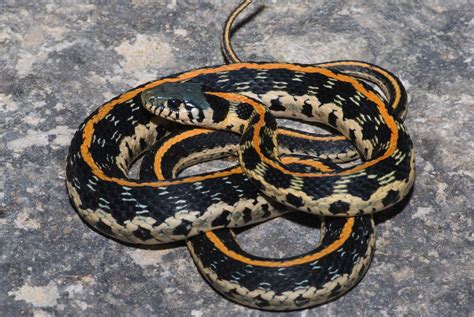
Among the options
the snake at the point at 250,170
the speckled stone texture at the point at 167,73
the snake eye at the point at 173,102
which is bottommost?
the speckled stone texture at the point at 167,73

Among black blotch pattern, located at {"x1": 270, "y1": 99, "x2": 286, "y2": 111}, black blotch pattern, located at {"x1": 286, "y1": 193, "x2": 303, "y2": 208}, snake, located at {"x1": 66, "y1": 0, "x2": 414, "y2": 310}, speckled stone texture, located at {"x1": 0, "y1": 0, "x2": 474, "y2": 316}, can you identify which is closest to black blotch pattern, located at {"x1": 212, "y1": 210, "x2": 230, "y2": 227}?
snake, located at {"x1": 66, "y1": 0, "x2": 414, "y2": 310}

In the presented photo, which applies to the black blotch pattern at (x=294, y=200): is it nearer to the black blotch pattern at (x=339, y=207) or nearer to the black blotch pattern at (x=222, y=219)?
the black blotch pattern at (x=339, y=207)

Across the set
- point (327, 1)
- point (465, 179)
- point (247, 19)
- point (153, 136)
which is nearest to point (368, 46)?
point (327, 1)

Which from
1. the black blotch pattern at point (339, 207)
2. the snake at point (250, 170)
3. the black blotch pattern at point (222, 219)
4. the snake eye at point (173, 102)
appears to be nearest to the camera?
the snake at point (250, 170)

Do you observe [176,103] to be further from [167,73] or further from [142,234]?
[142,234]

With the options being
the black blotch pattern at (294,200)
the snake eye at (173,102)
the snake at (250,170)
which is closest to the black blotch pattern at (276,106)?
the snake at (250,170)

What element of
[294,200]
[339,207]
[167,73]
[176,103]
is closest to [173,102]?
[176,103]

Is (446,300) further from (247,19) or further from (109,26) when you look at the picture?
(109,26)
